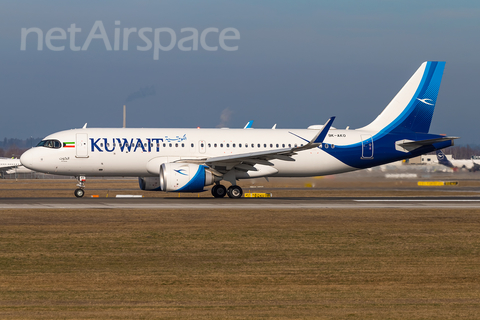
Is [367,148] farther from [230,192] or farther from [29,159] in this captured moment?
[29,159]

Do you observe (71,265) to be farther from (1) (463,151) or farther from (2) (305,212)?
(1) (463,151)

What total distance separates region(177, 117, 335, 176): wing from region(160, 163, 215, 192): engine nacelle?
4.18ft

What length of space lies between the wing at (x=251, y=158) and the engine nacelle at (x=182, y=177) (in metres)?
1.27

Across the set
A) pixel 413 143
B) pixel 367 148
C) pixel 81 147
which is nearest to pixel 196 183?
pixel 81 147

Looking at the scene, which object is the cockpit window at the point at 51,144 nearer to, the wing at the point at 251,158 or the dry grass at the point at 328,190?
the dry grass at the point at 328,190

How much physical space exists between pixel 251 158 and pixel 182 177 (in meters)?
4.15

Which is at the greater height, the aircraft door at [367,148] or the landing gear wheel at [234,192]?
the aircraft door at [367,148]

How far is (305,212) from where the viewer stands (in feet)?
84.6

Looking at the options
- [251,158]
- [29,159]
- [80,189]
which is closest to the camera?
[251,158]

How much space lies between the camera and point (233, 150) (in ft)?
119

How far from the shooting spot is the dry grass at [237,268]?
387 inches

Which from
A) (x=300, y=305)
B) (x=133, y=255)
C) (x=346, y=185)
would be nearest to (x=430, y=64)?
(x=346, y=185)

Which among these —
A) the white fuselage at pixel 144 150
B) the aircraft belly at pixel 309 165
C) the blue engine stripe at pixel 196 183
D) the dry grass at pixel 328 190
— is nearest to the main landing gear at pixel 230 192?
the white fuselage at pixel 144 150

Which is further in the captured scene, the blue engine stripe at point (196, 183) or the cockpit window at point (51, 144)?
the cockpit window at point (51, 144)
